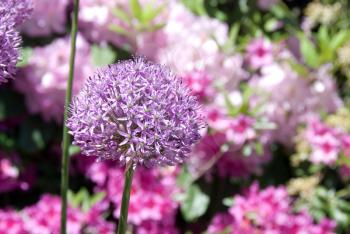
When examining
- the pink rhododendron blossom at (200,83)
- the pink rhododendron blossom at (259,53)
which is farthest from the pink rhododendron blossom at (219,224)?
the pink rhododendron blossom at (259,53)

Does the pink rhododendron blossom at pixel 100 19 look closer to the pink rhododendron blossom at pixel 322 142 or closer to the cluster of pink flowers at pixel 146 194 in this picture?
the cluster of pink flowers at pixel 146 194

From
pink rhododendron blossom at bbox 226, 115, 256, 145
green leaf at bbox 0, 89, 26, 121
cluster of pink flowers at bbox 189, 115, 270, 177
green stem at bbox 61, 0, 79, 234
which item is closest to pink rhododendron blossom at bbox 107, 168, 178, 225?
cluster of pink flowers at bbox 189, 115, 270, 177

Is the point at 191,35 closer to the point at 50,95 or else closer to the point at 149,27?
the point at 149,27

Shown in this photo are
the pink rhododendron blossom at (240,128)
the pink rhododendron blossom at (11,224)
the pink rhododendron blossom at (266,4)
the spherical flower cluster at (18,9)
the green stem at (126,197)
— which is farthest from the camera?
the pink rhododendron blossom at (266,4)

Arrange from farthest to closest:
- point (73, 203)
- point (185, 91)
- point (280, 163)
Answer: point (280, 163) → point (73, 203) → point (185, 91)

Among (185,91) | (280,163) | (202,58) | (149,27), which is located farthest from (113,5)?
(185,91)

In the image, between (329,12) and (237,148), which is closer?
(237,148)
